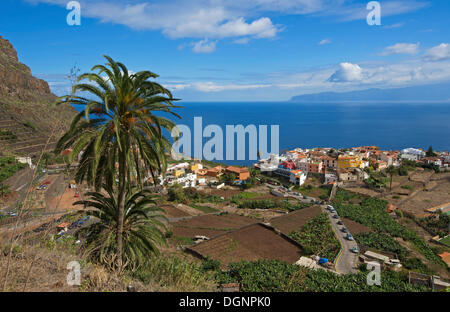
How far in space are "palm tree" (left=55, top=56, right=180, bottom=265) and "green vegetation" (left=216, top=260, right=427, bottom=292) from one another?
15.7 ft

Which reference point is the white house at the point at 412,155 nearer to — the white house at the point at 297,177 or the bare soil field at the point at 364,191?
the bare soil field at the point at 364,191

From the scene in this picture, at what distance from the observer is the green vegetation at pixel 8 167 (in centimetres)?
2775

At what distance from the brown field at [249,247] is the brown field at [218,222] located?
2.58 meters

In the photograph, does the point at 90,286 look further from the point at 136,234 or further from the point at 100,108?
the point at 100,108

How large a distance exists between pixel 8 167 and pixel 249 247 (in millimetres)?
27923

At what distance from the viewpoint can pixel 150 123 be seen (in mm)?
5973

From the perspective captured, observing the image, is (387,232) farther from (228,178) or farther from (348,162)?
(348,162)

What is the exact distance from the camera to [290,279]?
8984 millimetres

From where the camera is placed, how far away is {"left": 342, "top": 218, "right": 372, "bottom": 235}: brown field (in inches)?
772

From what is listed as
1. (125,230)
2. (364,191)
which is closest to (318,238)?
(125,230)

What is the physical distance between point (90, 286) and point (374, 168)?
47.5 meters

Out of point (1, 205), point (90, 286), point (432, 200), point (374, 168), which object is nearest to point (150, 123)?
point (90, 286)

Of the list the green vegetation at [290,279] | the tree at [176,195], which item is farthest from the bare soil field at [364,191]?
the green vegetation at [290,279]
